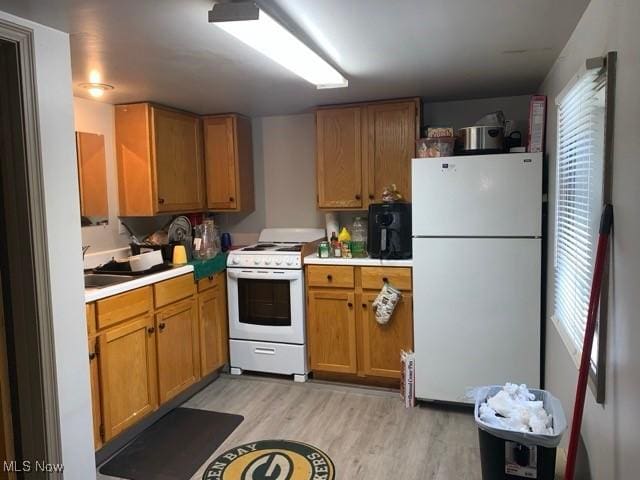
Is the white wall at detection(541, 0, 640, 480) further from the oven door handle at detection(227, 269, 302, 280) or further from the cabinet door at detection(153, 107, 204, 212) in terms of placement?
the cabinet door at detection(153, 107, 204, 212)

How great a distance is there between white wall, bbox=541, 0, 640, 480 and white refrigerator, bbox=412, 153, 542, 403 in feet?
4.13

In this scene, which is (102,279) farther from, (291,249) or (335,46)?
(335,46)

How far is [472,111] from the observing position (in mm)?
3771

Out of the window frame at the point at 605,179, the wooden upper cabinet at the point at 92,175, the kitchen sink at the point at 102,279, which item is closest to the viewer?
the window frame at the point at 605,179

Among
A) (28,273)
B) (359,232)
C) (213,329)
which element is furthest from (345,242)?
(28,273)

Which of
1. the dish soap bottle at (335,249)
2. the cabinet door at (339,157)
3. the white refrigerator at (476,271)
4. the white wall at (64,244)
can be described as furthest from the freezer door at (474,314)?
the white wall at (64,244)

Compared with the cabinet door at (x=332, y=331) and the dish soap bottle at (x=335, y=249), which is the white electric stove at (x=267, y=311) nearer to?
the cabinet door at (x=332, y=331)

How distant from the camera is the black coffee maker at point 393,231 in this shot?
3.46 meters

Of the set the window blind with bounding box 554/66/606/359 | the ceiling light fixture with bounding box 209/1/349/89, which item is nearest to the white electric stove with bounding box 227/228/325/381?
the ceiling light fixture with bounding box 209/1/349/89

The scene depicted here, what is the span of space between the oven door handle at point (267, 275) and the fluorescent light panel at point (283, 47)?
142 cm

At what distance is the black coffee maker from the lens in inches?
136

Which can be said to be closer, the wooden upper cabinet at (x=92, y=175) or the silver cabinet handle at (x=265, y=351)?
the wooden upper cabinet at (x=92, y=175)

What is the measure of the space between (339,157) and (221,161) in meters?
0.99

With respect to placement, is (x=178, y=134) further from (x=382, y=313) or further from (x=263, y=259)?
(x=382, y=313)
